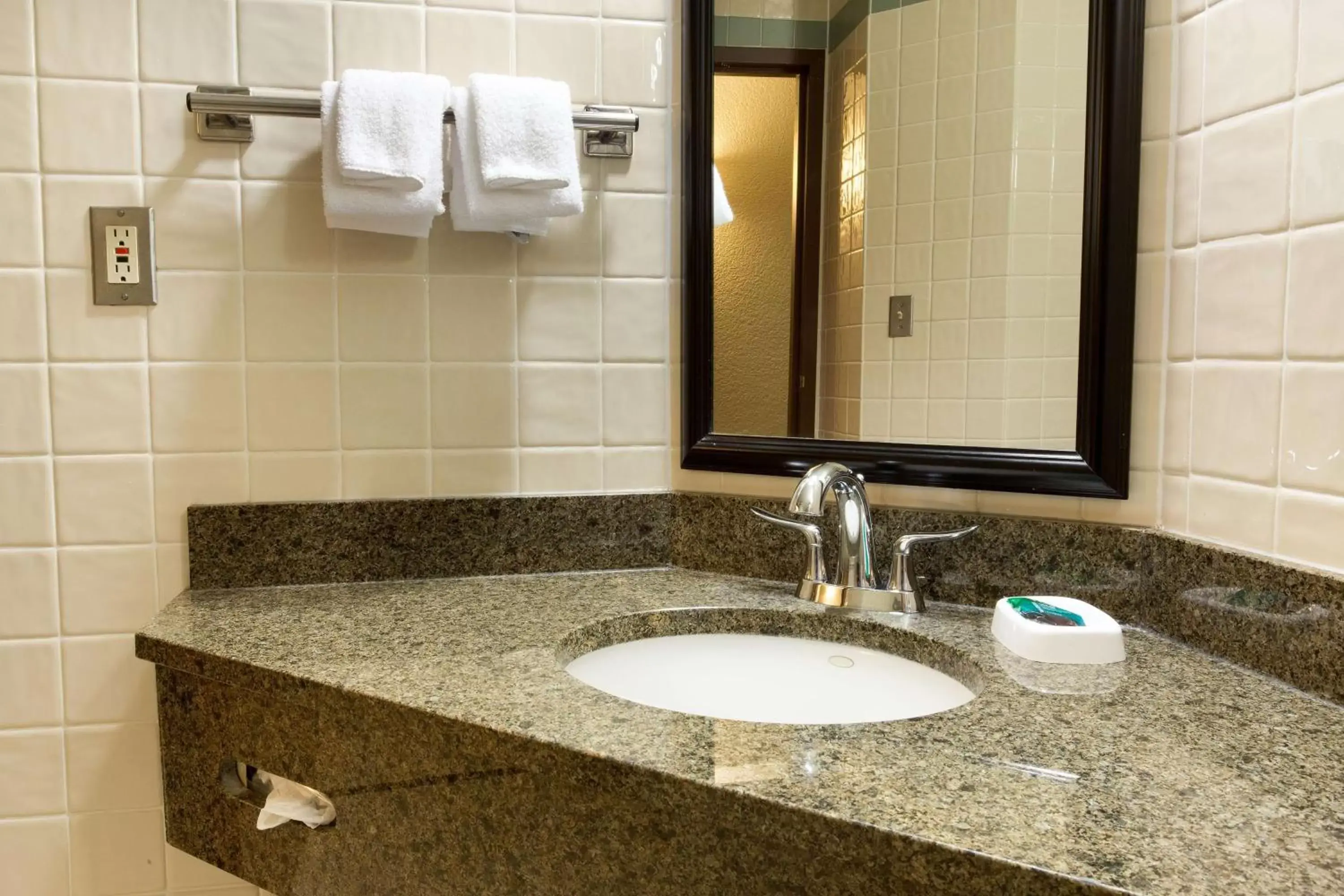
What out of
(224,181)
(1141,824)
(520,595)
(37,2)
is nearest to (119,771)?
(520,595)

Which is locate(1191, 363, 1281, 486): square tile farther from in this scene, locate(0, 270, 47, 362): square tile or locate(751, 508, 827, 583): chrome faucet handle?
locate(0, 270, 47, 362): square tile

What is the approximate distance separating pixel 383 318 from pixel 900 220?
682 millimetres

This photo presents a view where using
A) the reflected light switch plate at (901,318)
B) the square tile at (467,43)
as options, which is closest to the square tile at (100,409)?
the square tile at (467,43)

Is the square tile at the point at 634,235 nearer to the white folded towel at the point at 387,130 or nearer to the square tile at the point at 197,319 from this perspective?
the white folded towel at the point at 387,130

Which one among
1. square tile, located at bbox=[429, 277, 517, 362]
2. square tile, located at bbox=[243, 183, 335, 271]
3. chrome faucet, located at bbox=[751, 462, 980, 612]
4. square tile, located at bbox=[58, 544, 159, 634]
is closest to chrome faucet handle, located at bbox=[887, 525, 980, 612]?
chrome faucet, located at bbox=[751, 462, 980, 612]

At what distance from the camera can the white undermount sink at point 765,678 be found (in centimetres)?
99

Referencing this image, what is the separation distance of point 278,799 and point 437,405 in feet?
1.74

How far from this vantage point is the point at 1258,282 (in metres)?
0.89

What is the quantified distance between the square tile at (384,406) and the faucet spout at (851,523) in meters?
0.53

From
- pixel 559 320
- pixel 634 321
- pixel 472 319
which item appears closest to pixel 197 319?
pixel 472 319

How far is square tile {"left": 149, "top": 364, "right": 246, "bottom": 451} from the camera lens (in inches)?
46.9

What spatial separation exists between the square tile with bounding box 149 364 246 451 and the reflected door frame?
72 cm

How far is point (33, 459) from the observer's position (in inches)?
45.9

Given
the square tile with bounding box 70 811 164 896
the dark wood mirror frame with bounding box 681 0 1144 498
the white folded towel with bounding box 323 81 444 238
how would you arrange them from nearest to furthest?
1. the dark wood mirror frame with bounding box 681 0 1144 498
2. the white folded towel with bounding box 323 81 444 238
3. the square tile with bounding box 70 811 164 896
